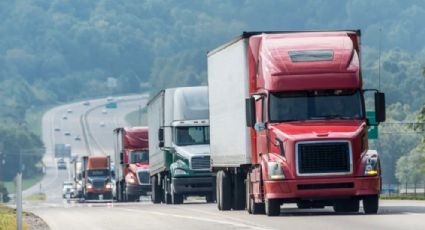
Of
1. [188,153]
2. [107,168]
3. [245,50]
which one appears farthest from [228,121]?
[107,168]

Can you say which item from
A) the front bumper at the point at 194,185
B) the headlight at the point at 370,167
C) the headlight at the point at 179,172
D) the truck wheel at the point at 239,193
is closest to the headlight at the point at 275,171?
the headlight at the point at 370,167

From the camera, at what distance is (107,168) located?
324ft

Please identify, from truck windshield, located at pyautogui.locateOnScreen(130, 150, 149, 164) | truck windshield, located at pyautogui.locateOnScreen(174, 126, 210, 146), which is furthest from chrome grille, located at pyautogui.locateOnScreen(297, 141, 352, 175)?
truck windshield, located at pyautogui.locateOnScreen(130, 150, 149, 164)

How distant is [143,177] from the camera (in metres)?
71.7

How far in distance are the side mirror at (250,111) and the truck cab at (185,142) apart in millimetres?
17281

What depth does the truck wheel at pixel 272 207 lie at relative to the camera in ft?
117

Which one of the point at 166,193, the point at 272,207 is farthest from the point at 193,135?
the point at 272,207

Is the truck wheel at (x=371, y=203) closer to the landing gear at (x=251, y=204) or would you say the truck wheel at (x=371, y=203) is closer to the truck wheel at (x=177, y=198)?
the landing gear at (x=251, y=204)

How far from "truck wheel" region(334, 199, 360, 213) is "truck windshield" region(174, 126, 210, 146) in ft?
56.1

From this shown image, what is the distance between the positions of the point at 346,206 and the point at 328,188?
107 inches

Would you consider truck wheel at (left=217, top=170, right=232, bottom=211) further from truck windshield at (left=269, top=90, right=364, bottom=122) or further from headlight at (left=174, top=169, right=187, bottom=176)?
headlight at (left=174, top=169, right=187, bottom=176)

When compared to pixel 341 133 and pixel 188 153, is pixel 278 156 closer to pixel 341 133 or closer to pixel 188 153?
pixel 341 133

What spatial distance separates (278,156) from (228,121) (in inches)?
194

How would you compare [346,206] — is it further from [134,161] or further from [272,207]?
[134,161]
